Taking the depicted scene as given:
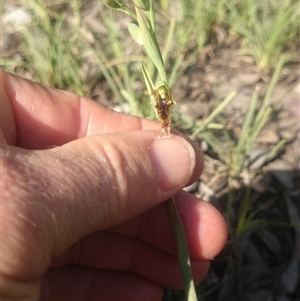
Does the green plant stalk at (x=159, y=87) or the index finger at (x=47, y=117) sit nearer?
the green plant stalk at (x=159, y=87)

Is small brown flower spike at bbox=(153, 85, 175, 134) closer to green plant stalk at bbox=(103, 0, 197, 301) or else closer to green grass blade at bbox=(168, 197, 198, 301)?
green plant stalk at bbox=(103, 0, 197, 301)

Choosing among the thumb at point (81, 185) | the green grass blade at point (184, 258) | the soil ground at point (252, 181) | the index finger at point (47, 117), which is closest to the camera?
the thumb at point (81, 185)

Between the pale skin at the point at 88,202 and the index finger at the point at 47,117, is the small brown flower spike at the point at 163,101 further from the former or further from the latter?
the index finger at the point at 47,117

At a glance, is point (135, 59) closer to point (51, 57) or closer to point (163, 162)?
point (51, 57)

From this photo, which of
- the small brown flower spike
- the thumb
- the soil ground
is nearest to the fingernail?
the thumb

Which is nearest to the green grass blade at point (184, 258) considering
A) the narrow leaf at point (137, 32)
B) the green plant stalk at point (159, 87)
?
the green plant stalk at point (159, 87)

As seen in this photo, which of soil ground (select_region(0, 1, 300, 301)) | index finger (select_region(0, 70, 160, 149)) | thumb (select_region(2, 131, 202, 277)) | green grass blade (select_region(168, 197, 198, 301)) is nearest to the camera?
thumb (select_region(2, 131, 202, 277))
